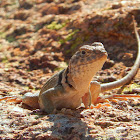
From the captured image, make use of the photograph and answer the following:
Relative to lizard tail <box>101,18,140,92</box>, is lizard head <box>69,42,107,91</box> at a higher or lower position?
higher

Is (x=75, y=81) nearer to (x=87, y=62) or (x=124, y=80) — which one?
(x=87, y=62)

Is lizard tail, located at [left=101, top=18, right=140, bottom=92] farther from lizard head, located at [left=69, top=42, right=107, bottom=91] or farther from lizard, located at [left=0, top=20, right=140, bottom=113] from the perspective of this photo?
lizard head, located at [left=69, top=42, right=107, bottom=91]

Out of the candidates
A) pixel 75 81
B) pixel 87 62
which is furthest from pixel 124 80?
pixel 87 62

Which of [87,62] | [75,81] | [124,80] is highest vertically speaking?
[87,62]

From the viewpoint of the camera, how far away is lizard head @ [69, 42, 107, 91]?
10.3ft

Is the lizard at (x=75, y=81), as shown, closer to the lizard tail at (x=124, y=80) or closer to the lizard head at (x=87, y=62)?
the lizard head at (x=87, y=62)

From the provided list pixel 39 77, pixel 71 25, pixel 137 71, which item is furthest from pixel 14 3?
pixel 137 71

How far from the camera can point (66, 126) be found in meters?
2.75

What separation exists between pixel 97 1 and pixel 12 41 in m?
4.27

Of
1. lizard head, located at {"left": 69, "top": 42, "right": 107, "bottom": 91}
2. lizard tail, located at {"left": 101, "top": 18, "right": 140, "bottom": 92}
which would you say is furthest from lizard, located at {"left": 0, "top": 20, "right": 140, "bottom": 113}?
lizard tail, located at {"left": 101, "top": 18, "right": 140, "bottom": 92}

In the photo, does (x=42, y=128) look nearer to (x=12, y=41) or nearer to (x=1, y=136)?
(x=1, y=136)

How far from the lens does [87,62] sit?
10.4ft

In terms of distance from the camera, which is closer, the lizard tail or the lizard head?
the lizard head

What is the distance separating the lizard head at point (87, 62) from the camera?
10.3ft
